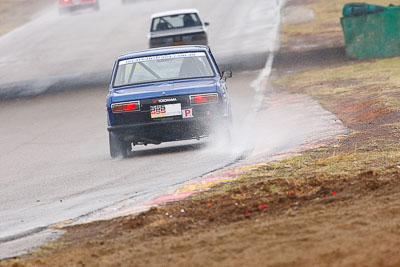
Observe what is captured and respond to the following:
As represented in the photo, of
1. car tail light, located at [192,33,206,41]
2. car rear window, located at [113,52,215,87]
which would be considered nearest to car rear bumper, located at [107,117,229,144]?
car rear window, located at [113,52,215,87]

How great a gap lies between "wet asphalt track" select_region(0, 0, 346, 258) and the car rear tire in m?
0.14

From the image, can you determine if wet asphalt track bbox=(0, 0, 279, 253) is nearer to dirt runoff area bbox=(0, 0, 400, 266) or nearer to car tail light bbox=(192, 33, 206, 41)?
dirt runoff area bbox=(0, 0, 400, 266)

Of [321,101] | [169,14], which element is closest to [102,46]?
[169,14]

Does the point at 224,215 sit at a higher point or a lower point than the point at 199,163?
higher

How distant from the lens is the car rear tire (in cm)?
1216

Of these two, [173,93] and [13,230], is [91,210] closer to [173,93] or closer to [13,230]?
[13,230]

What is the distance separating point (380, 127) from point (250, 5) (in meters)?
33.8

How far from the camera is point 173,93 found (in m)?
11.9

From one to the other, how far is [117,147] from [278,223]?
241 inches

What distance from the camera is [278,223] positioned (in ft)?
20.9

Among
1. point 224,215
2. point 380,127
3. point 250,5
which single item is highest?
point 224,215

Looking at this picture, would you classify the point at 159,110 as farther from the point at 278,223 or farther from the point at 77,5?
the point at 77,5

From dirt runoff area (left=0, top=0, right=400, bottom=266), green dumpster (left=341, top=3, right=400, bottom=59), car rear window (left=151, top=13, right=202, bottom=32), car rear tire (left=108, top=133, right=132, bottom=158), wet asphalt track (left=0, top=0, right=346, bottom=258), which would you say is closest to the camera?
dirt runoff area (left=0, top=0, right=400, bottom=266)

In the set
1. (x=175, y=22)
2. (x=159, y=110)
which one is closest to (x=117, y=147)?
(x=159, y=110)
